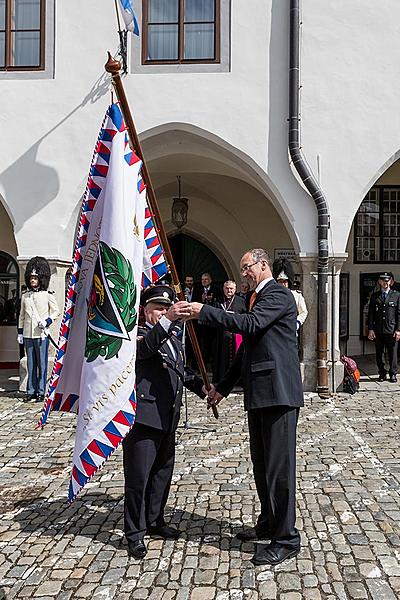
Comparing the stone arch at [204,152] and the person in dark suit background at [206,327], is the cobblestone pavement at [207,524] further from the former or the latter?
the person in dark suit background at [206,327]

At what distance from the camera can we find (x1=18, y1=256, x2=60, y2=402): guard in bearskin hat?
9008 millimetres

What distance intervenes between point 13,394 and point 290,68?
6209 mm

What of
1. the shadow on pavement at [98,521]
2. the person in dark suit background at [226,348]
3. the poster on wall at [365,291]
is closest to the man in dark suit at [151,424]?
the shadow on pavement at [98,521]

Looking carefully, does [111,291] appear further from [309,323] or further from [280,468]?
[309,323]

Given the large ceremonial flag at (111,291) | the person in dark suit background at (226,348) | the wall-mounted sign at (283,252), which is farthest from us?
the wall-mounted sign at (283,252)

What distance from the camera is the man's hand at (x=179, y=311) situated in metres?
3.66

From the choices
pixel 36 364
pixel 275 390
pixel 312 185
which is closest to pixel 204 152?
pixel 312 185

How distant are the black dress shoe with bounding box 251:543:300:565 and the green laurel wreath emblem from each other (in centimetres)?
147

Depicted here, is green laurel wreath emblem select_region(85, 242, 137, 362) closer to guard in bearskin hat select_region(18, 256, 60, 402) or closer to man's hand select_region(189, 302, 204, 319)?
man's hand select_region(189, 302, 204, 319)

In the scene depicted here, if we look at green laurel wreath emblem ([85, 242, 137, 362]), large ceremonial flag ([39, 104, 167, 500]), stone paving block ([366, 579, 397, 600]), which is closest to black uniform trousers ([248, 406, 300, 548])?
stone paving block ([366, 579, 397, 600])

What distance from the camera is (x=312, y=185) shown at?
9281 millimetres

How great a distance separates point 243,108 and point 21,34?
11.6ft

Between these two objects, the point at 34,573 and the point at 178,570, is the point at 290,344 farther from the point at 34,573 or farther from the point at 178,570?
the point at 34,573

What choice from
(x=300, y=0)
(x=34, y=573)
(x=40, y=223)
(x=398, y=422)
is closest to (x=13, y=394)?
(x=40, y=223)
